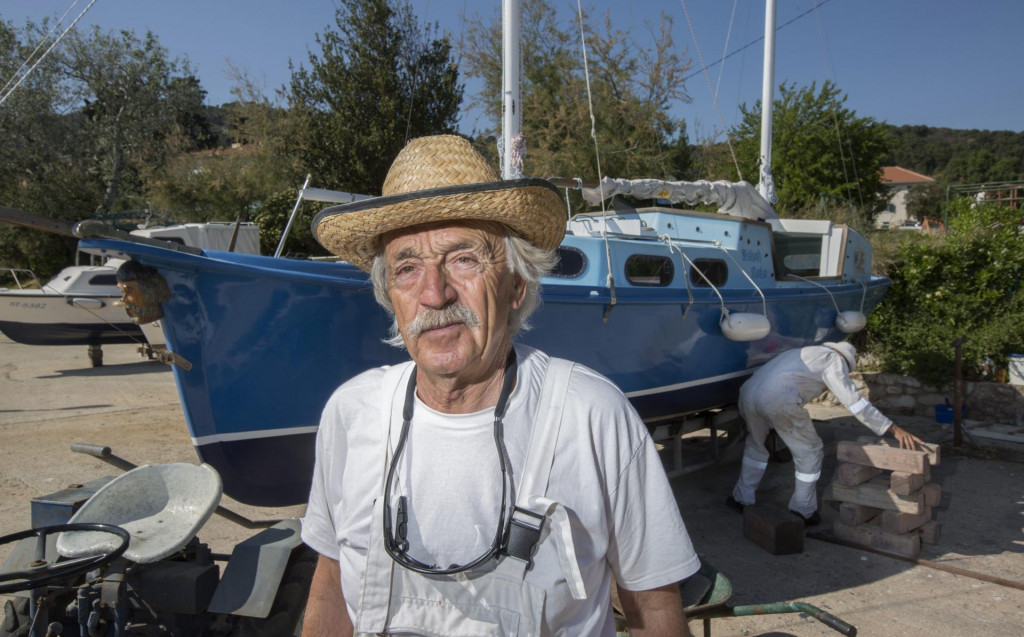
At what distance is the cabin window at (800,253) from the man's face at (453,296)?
715 centimetres

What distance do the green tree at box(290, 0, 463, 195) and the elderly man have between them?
16.3 m

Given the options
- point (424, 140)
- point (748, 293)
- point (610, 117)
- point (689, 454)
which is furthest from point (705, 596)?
point (610, 117)

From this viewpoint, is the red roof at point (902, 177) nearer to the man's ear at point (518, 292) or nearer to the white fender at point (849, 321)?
the white fender at point (849, 321)

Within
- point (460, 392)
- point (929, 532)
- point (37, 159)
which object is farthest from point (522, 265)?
point (37, 159)

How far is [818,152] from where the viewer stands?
1786cm

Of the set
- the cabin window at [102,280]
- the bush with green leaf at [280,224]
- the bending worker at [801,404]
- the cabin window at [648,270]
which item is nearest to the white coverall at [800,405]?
the bending worker at [801,404]

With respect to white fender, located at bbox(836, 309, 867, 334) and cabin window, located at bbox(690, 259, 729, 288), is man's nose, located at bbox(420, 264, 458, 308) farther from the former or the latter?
white fender, located at bbox(836, 309, 867, 334)

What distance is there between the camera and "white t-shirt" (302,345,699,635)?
1454 mm

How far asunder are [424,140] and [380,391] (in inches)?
26.4

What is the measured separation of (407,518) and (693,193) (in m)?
6.19

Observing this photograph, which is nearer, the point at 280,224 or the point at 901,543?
the point at 901,543

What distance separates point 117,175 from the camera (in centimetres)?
2414

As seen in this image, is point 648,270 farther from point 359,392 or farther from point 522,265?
point 359,392

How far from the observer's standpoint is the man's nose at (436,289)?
1.65m
